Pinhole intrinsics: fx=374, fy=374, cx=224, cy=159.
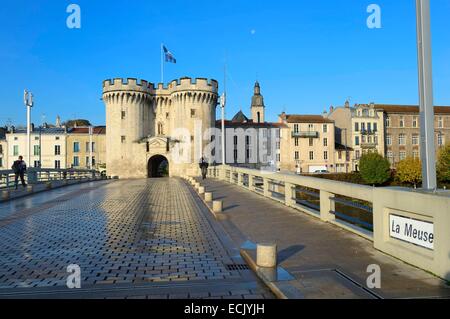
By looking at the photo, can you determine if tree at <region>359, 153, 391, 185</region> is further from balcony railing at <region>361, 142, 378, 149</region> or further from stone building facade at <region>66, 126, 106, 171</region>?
stone building facade at <region>66, 126, 106, 171</region>

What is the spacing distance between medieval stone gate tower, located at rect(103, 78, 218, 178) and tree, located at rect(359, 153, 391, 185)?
24999 millimetres

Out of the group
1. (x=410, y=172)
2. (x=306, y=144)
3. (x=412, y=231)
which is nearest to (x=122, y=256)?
(x=412, y=231)

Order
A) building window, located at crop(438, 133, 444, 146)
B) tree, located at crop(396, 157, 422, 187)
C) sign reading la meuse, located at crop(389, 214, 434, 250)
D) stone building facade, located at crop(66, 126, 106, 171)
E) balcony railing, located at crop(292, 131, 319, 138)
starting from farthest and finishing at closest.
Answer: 1. building window, located at crop(438, 133, 444, 146)
2. balcony railing, located at crop(292, 131, 319, 138)
3. stone building facade, located at crop(66, 126, 106, 171)
4. tree, located at crop(396, 157, 422, 187)
5. sign reading la meuse, located at crop(389, 214, 434, 250)

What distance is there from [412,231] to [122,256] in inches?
196

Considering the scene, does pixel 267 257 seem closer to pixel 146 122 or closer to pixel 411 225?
pixel 411 225

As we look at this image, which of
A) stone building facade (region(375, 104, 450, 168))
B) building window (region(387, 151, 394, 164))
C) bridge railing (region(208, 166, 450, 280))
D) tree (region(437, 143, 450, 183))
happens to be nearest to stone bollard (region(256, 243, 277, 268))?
bridge railing (region(208, 166, 450, 280))

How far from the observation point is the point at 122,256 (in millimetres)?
6949

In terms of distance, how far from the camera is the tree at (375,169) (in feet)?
189

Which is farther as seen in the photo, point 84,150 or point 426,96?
point 84,150

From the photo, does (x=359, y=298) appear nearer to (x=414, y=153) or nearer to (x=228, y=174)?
(x=228, y=174)

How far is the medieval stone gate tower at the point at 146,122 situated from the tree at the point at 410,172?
30048 mm

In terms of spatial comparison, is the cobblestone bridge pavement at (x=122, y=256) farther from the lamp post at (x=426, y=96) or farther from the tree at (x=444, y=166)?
the tree at (x=444, y=166)

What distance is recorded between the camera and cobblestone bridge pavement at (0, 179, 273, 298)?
508 centimetres
